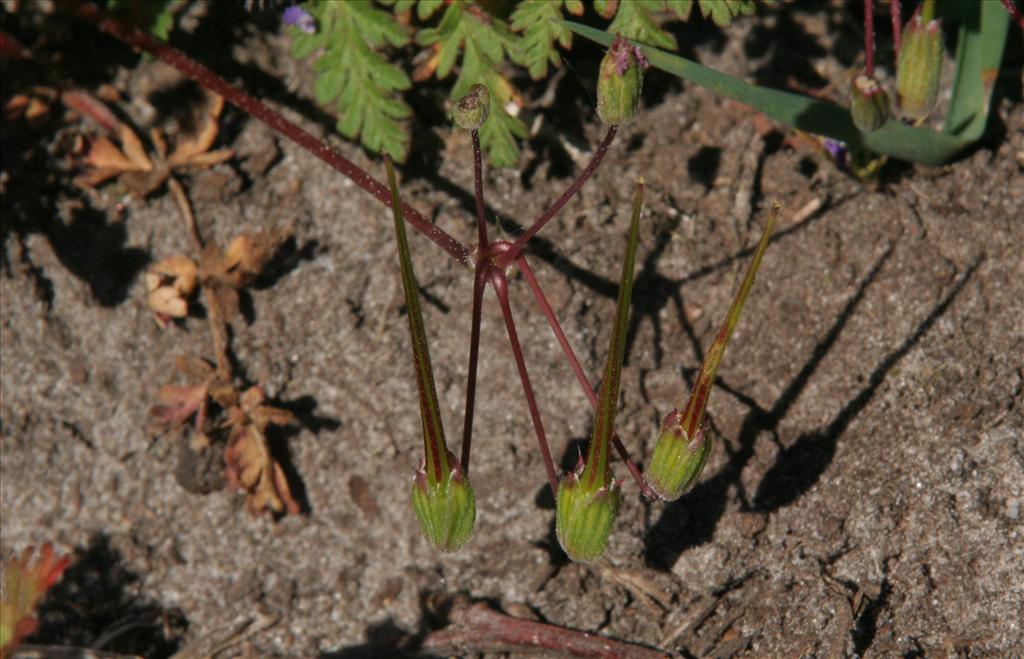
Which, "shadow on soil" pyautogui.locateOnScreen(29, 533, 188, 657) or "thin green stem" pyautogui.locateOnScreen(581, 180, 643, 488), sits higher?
"thin green stem" pyautogui.locateOnScreen(581, 180, 643, 488)

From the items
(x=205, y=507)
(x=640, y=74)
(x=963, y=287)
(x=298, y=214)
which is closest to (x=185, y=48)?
(x=298, y=214)

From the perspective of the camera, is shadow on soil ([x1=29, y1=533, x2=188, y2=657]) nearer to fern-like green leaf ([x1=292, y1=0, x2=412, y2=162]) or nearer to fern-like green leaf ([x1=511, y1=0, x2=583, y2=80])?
fern-like green leaf ([x1=292, y1=0, x2=412, y2=162])

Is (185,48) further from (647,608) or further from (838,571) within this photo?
(838,571)

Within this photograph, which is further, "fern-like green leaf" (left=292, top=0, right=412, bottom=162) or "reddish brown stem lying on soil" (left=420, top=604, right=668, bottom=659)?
"fern-like green leaf" (left=292, top=0, right=412, bottom=162)

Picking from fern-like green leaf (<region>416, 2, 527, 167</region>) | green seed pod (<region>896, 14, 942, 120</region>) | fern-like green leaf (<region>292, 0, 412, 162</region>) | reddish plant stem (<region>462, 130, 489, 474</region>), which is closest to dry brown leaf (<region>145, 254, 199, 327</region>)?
fern-like green leaf (<region>292, 0, 412, 162</region>)

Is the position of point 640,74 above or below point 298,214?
above

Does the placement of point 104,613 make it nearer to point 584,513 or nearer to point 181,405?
point 181,405
